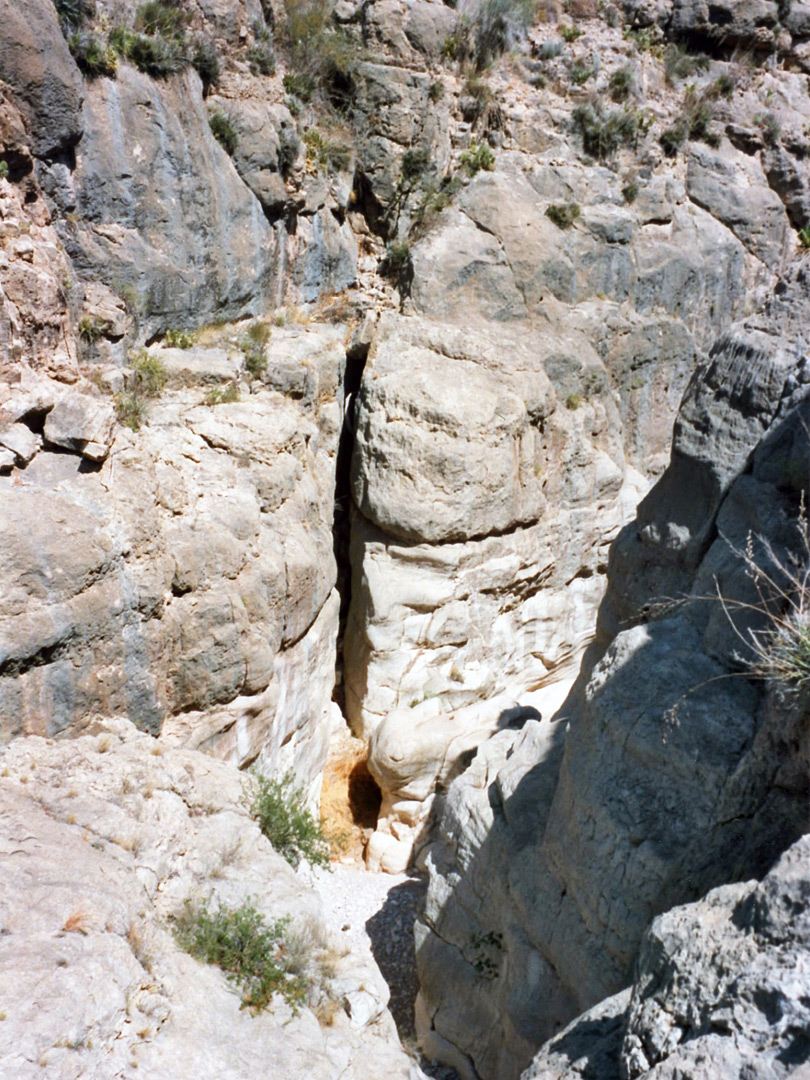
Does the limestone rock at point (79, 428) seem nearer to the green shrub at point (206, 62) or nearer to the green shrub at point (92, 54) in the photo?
the green shrub at point (92, 54)

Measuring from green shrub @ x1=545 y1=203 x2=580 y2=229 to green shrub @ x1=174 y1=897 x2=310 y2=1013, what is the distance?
40.1 feet

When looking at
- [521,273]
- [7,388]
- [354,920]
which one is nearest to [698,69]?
[521,273]

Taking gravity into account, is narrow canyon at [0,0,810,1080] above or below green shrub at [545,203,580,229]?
below

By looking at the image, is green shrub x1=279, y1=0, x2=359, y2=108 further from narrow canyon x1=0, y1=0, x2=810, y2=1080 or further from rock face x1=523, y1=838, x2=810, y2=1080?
rock face x1=523, y1=838, x2=810, y2=1080

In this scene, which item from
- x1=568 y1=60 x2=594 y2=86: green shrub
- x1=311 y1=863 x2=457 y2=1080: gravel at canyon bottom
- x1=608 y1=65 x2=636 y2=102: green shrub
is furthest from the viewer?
x1=608 y1=65 x2=636 y2=102: green shrub

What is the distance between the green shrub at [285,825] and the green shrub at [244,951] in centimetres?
165

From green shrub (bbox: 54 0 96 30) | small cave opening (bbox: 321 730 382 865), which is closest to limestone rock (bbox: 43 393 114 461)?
green shrub (bbox: 54 0 96 30)

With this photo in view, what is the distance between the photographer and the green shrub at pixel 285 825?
8.20m

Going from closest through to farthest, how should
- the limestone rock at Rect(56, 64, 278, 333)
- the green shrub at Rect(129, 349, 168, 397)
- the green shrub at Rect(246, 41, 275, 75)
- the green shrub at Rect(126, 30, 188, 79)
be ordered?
the green shrub at Rect(129, 349, 168, 397)
the limestone rock at Rect(56, 64, 278, 333)
the green shrub at Rect(126, 30, 188, 79)
the green shrub at Rect(246, 41, 275, 75)

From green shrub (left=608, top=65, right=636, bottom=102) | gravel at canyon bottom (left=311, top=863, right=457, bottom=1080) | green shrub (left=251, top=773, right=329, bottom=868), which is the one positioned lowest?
gravel at canyon bottom (left=311, top=863, right=457, bottom=1080)

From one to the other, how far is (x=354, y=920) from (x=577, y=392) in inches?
346

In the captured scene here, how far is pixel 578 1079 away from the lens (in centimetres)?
450

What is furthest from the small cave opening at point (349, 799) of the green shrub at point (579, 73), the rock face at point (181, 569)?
the green shrub at point (579, 73)

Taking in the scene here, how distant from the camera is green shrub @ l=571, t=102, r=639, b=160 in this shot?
616 inches
